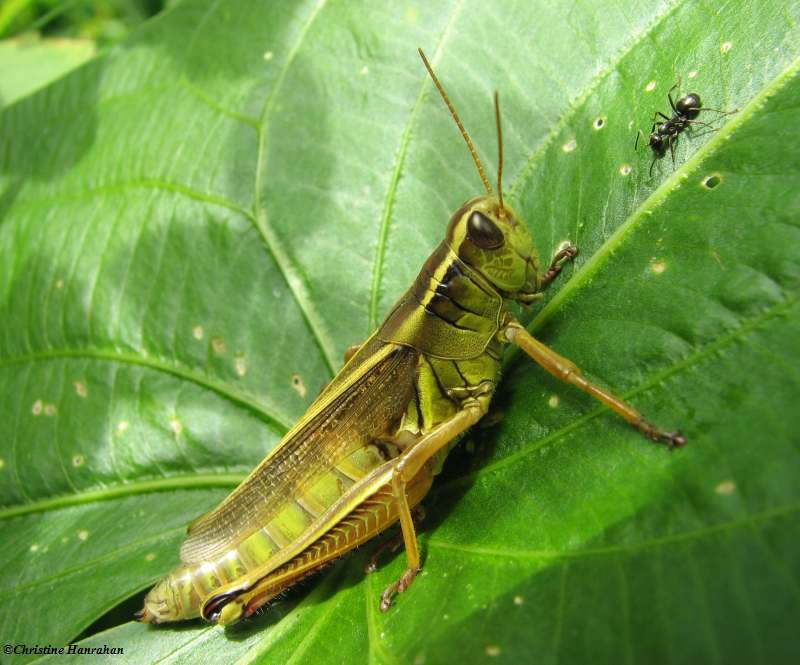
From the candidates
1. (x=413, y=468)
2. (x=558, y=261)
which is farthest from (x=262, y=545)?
(x=558, y=261)

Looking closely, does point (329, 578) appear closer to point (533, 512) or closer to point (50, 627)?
point (533, 512)

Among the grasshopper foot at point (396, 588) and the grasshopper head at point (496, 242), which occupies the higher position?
the grasshopper head at point (496, 242)

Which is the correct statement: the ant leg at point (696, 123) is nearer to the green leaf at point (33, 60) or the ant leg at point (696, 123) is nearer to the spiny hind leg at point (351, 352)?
the spiny hind leg at point (351, 352)

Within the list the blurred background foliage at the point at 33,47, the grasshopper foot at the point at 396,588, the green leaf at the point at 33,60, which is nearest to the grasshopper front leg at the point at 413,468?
the grasshopper foot at the point at 396,588

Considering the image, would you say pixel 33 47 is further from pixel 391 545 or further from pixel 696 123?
pixel 696 123

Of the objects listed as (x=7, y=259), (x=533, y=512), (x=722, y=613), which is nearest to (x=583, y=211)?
(x=533, y=512)

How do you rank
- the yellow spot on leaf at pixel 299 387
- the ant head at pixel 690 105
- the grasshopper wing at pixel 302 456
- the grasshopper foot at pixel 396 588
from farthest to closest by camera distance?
the yellow spot on leaf at pixel 299 387, the grasshopper wing at pixel 302 456, the grasshopper foot at pixel 396 588, the ant head at pixel 690 105
